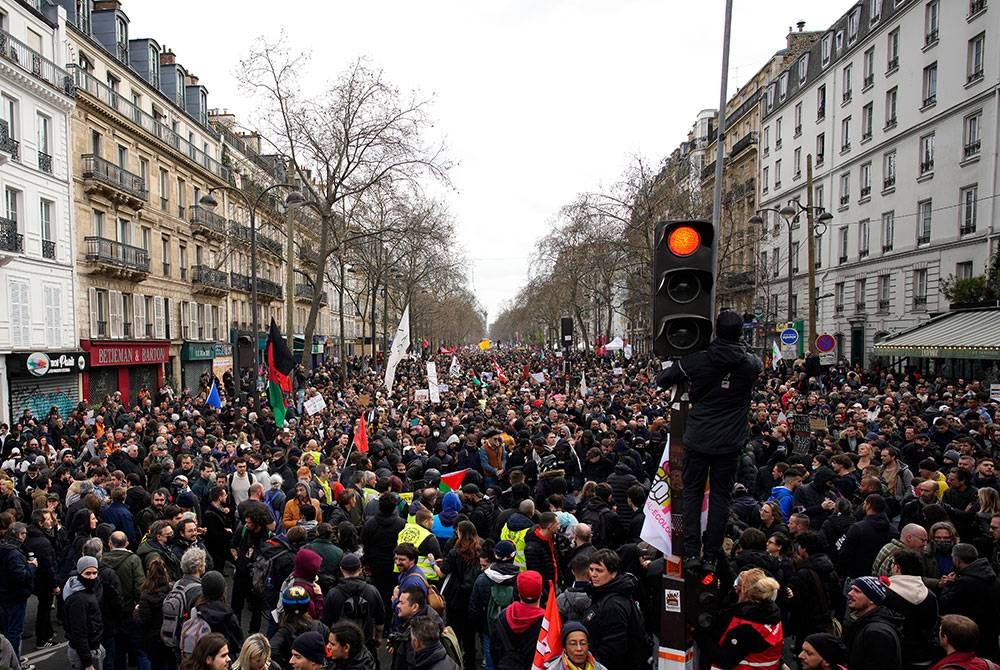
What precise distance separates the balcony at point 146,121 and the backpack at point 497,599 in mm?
26997

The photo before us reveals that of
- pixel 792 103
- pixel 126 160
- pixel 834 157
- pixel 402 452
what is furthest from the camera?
pixel 792 103

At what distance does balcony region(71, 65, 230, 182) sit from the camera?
2605 centimetres

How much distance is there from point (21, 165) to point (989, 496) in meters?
26.3

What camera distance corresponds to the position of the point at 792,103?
139 ft

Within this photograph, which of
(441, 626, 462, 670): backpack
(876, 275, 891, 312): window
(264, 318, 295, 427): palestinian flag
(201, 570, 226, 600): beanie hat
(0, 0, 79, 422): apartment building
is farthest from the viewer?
(876, 275, 891, 312): window

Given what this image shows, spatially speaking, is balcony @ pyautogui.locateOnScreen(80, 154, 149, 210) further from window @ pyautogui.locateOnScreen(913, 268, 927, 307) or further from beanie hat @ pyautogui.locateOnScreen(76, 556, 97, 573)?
window @ pyautogui.locateOnScreen(913, 268, 927, 307)

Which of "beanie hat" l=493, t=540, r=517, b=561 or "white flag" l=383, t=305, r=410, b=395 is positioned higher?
"white flag" l=383, t=305, r=410, b=395

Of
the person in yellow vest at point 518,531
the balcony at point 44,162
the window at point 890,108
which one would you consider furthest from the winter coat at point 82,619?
the window at point 890,108

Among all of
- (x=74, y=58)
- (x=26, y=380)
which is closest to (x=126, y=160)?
(x=74, y=58)

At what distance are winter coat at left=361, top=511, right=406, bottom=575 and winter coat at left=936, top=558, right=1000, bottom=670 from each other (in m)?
4.56

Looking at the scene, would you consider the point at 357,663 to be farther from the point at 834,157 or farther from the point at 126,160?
the point at 834,157

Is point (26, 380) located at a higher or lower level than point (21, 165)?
lower

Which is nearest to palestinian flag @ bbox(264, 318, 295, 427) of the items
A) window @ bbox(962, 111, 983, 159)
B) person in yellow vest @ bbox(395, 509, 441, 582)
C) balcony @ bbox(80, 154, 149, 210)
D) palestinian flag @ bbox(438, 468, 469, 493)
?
palestinian flag @ bbox(438, 468, 469, 493)

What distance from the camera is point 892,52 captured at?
32281 millimetres
